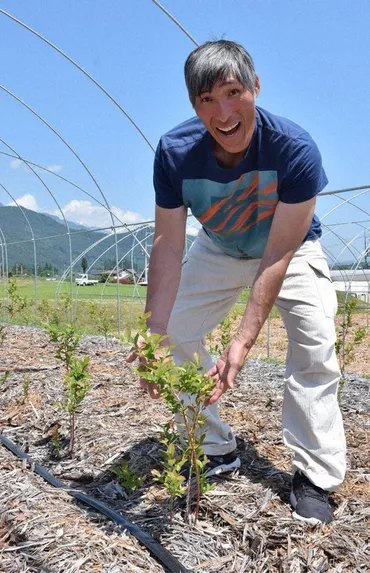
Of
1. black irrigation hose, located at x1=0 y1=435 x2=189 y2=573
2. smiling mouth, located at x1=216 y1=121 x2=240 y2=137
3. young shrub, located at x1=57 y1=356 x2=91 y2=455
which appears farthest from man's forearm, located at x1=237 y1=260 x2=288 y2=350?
young shrub, located at x1=57 y1=356 x2=91 y2=455

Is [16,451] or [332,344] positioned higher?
[332,344]

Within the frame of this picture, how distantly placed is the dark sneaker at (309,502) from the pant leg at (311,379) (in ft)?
0.11

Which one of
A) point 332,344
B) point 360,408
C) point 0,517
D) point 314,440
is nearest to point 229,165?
point 332,344

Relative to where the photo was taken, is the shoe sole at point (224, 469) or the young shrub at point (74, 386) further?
the young shrub at point (74, 386)

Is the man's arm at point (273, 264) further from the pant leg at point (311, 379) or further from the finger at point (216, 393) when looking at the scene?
the pant leg at point (311, 379)

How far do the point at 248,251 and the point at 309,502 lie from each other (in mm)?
961

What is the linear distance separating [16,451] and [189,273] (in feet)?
3.94

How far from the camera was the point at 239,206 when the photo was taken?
2.11 meters

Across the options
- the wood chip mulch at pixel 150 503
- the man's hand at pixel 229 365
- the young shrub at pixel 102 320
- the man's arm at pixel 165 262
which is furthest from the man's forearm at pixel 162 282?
the young shrub at pixel 102 320

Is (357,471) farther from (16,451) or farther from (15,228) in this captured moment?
(15,228)

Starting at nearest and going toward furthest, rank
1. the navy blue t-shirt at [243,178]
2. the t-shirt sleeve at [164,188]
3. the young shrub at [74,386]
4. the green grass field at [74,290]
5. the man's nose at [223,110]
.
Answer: the man's nose at [223,110] → the navy blue t-shirt at [243,178] → the t-shirt sleeve at [164,188] → the young shrub at [74,386] → the green grass field at [74,290]

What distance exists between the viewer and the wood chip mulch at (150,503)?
1.76 meters

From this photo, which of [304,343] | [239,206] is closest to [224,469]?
[304,343]

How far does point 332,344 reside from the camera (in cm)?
209
